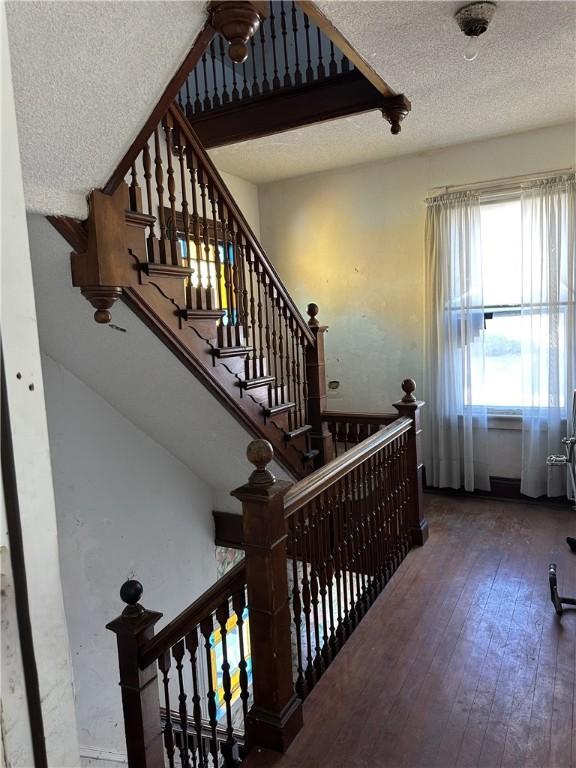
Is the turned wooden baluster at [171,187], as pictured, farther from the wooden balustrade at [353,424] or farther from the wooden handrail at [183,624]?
the wooden balustrade at [353,424]

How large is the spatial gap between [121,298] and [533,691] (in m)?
2.42

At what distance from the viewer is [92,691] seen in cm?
362

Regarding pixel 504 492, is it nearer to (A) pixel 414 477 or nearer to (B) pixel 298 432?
(A) pixel 414 477

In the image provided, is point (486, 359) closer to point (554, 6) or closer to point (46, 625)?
point (554, 6)

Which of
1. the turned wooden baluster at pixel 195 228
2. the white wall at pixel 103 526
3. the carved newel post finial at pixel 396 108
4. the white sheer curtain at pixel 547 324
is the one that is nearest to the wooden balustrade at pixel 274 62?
the carved newel post finial at pixel 396 108

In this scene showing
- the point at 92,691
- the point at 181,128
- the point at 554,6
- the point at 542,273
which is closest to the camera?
the point at 554,6

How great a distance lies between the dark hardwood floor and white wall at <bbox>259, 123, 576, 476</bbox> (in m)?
1.59

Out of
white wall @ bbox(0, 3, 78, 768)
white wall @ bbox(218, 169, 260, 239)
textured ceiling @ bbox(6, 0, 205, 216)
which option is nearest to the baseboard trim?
white wall @ bbox(218, 169, 260, 239)

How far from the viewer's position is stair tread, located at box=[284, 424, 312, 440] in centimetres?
375

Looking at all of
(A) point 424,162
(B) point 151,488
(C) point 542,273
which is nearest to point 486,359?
(C) point 542,273

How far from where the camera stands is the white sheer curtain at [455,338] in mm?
4438

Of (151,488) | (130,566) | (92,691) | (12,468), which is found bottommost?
(92,691)

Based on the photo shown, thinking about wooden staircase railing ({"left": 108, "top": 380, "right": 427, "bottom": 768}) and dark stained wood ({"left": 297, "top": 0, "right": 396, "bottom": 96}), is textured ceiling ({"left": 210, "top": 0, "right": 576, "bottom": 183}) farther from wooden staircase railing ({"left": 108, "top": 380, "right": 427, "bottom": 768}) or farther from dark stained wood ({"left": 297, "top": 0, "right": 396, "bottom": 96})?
wooden staircase railing ({"left": 108, "top": 380, "right": 427, "bottom": 768})

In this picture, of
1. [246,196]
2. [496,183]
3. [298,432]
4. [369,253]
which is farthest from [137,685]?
[246,196]
